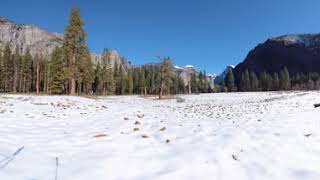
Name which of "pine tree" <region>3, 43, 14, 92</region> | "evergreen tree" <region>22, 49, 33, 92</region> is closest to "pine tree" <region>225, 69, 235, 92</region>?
"evergreen tree" <region>22, 49, 33, 92</region>

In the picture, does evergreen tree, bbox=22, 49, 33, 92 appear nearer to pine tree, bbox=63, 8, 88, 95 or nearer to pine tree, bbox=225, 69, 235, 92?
pine tree, bbox=63, 8, 88, 95

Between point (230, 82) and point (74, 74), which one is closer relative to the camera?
point (74, 74)

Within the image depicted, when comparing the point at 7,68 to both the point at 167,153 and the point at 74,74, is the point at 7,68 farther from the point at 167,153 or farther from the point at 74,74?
the point at 167,153

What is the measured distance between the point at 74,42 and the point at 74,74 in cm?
465

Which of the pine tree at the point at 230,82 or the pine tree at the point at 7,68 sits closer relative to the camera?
the pine tree at the point at 7,68

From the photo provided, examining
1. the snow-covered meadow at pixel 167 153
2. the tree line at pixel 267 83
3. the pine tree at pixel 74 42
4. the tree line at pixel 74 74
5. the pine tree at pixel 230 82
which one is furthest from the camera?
the pine tree at pixel 230 82

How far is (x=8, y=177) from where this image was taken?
559cm

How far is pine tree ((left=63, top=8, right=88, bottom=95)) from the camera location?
41.6 meters

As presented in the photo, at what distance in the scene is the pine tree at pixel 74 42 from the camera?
41.6 meters

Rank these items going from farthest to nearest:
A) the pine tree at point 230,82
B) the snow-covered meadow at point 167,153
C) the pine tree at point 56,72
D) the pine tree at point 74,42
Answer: the pine tree at point 230,82 → the pine tree at point 56,72 → the pine tree at point 74,42 → the snow-covered meadow at point 167,153

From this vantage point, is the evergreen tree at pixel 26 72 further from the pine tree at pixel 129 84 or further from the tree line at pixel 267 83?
the tree line at pixel 267 83

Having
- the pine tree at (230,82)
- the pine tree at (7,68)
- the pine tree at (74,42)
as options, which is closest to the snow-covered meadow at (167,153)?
the pine tree at (74,42)

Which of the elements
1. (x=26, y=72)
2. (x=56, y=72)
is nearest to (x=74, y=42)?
(x=56, y=72)

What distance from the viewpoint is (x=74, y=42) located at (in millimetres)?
41938
